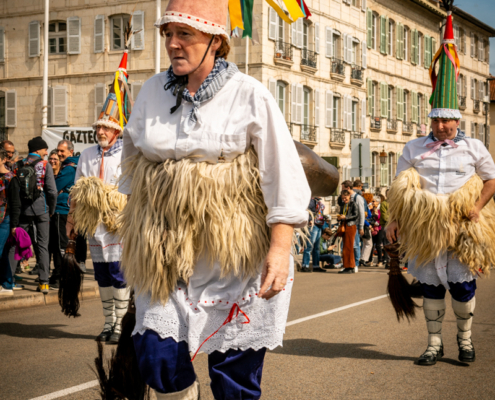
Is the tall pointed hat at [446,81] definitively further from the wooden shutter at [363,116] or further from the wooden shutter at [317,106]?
the wooden shutter at [363,116]

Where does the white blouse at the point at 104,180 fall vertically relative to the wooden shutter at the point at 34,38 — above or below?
below

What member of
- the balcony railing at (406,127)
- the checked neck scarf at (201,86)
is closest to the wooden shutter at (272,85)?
the balcony railing at (406,127)

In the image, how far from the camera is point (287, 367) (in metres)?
5.91

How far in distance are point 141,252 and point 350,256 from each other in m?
13.1

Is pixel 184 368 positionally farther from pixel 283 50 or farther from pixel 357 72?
pixel 357 72

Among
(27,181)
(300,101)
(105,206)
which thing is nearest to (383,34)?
(300,101)

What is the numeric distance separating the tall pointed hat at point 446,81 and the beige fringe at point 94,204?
3.04 meters

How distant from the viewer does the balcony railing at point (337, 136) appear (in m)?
36.1

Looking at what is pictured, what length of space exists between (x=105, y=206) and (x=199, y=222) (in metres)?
4.06

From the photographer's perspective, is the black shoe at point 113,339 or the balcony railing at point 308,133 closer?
the black shoe at point 113,339

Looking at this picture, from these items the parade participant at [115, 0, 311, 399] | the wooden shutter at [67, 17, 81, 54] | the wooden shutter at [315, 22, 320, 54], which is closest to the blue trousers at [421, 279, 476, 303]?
the parade participant at [115, 0, 311, 399]

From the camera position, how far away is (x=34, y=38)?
33.4m

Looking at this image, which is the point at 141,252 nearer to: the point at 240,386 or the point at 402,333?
the point at 240,386

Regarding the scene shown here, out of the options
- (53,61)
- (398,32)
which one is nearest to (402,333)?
Answer: (53,61)
